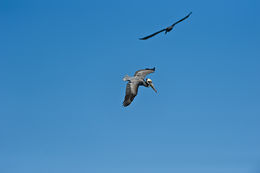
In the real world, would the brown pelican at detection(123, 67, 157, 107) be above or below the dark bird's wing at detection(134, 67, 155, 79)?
below

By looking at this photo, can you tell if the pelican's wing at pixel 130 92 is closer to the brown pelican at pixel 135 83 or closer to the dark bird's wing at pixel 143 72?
the brown pelican at pixel 135 83

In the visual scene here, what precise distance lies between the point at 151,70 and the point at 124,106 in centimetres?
604

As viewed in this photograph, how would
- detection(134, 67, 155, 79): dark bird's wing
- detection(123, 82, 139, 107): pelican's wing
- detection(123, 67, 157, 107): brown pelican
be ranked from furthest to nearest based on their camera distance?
1. detection(134, 67, 155, 79): dark bird's wing
2. detection(123, 67, 157, 107): brown pelican
3. detection(123, 82, 139, 107): pelican's wing

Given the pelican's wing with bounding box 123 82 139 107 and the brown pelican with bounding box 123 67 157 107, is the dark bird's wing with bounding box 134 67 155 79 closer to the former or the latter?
the brown pelican with bounding box 123 67 157 107

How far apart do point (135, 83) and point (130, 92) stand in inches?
56.1

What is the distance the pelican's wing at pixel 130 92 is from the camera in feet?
88.2

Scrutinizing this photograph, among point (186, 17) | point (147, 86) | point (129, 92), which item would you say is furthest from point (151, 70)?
point (186, 17)

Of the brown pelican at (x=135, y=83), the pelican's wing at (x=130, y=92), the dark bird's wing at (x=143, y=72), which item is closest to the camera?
the pelican's wing at (x=130, y=92)

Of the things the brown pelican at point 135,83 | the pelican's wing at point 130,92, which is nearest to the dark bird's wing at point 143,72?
the brown pelican at point 135,83

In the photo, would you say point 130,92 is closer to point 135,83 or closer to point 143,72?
point 135,83

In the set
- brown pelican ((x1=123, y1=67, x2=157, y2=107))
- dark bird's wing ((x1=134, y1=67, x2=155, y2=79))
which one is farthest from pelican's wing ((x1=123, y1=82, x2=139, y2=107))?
dark bird's wing ((x1=134, y1=67, x2=155, y2=79))

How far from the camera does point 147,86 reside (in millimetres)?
30188

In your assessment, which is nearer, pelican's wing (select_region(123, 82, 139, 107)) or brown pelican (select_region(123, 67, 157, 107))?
pelican's wing (select_region(123, 82, 139, 107))

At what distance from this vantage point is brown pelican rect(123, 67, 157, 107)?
27.0 metres
